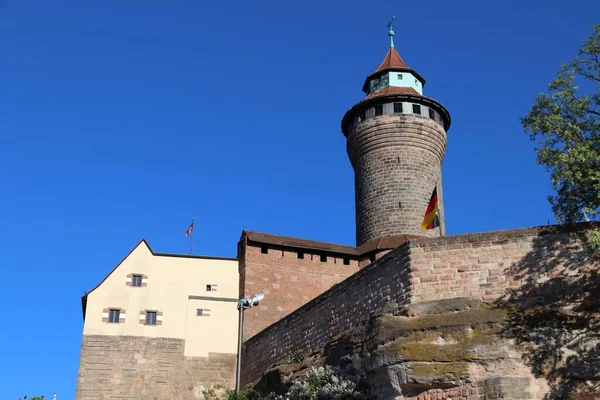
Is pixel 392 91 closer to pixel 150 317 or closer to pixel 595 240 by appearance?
pixel 150 317

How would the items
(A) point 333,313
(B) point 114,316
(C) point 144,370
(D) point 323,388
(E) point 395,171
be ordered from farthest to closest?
(E) point 395,171
(B) point 114,316
(C) point 144,370
(A) point 333,313
(D) point 323,388

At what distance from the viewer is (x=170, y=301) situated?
30781mm

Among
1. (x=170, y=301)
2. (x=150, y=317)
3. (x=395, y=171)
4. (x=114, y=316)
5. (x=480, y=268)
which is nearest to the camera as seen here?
(x=480, y=268)

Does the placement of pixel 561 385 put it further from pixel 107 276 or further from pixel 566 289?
pixel 107 276

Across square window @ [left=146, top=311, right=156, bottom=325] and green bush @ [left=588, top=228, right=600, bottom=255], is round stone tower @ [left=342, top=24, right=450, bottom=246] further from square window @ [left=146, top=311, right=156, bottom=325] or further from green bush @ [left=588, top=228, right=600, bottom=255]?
green bush @ [left=588, top=228, right=600, bottom=255]

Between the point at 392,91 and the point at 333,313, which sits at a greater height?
the point at 392,91

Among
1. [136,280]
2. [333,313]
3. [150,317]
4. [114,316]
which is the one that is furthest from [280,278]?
[333,313]

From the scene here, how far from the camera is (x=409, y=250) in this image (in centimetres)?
1952

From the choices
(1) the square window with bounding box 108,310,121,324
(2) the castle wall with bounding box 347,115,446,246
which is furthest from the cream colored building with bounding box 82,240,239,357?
(2) the castle wall with bounding box 347,115,446,246

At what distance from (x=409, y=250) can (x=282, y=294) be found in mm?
11854

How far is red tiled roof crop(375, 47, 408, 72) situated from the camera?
3841cm

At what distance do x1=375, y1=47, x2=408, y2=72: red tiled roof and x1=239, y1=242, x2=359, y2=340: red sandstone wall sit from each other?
11.2 meters

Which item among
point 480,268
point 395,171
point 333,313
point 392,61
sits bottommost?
point 333,313

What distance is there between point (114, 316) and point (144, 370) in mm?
2481
